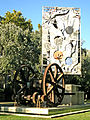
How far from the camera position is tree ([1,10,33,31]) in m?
42.2

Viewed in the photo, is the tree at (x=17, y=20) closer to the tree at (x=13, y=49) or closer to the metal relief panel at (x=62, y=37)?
the tree at (x=13, y=49)

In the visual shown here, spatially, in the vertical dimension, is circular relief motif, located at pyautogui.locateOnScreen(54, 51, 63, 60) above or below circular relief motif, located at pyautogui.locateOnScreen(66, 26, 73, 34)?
below

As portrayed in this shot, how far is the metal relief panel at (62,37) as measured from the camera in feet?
94.9

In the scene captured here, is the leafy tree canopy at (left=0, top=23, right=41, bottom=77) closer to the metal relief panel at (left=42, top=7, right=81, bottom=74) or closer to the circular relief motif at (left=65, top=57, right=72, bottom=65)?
the metal relief panel at (left=42, top=7, right=81, bottom=74)

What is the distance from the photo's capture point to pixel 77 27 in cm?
2972

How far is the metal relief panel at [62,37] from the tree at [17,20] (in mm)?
12861

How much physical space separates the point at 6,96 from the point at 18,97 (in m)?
15.5

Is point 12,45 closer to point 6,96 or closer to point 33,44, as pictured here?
point 33,44

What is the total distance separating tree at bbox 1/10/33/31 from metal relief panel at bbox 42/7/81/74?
12861 millimetres

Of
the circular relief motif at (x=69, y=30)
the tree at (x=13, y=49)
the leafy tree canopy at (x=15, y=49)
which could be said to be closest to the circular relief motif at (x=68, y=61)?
the circular relief motif at (x=69, y=30)

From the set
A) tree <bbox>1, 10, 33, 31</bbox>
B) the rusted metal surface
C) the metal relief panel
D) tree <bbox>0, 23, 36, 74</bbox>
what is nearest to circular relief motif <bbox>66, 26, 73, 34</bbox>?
the metal relief panel

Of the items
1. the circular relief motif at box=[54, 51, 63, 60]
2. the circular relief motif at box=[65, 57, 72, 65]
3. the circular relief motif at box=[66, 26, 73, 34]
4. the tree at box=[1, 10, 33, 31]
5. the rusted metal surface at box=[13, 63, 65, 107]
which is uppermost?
the tree at box=[1, 10, 33, 31]

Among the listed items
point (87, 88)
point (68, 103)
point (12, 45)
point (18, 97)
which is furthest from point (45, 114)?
point (87, 88)

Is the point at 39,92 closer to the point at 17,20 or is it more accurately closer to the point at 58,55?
the point at 58,55
